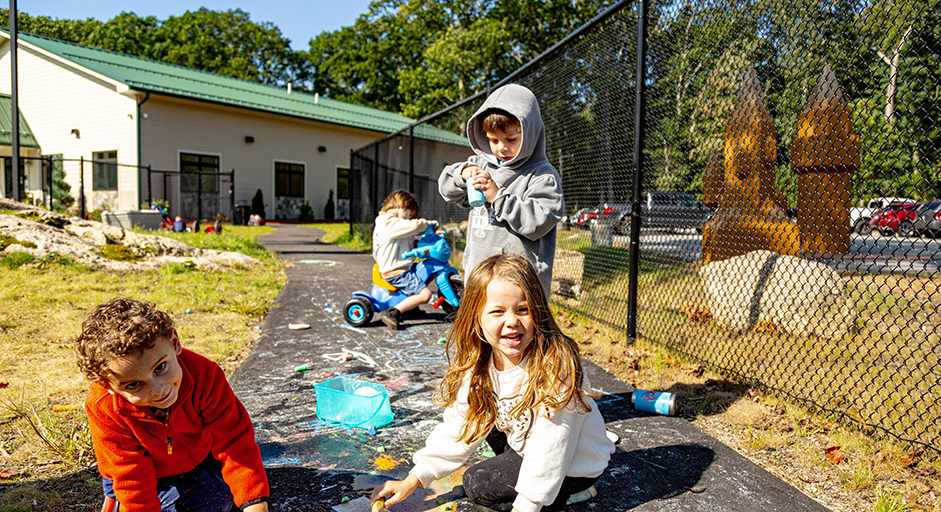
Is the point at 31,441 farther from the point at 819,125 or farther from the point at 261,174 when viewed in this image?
the point at 261,174

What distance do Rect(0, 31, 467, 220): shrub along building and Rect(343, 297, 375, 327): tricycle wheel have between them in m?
15.2

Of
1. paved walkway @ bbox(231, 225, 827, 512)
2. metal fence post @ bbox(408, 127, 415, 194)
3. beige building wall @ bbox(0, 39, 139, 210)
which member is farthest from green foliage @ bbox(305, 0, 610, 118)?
paved walkway @ bbox(231, 225, 827, 512)

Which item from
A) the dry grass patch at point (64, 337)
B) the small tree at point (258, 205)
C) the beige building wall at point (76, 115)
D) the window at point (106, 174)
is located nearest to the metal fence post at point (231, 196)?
the small tree at point (258, 205)

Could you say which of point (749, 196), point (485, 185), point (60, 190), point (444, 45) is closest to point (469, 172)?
point (485, 185)

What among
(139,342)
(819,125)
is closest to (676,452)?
(819,125)

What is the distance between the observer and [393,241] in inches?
208

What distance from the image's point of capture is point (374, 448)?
2.76m

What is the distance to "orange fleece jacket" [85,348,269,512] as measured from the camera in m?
1.79

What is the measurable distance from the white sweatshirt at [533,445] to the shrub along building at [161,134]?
18.4 m

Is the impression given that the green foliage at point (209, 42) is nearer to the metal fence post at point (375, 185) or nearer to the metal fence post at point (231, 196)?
the metal fence post at point (231, 196)

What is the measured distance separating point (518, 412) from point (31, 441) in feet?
7.38

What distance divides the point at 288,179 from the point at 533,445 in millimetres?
23727

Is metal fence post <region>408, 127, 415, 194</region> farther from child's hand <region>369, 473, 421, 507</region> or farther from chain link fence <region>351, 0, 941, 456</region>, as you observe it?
child's hand <region>369, 473, 421, 507</region>

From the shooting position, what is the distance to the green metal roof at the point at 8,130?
67.8 ft
